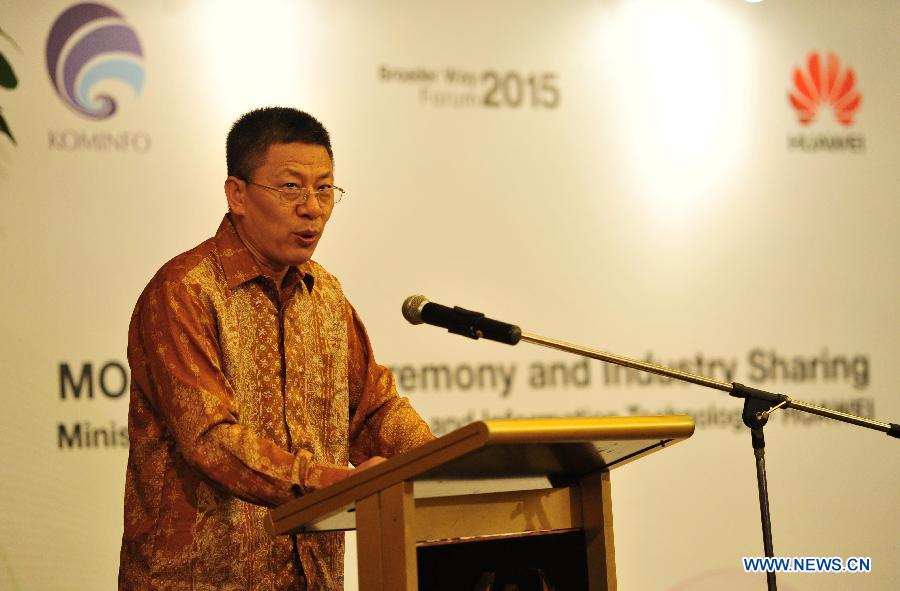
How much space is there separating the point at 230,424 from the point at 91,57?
2054 millimetres

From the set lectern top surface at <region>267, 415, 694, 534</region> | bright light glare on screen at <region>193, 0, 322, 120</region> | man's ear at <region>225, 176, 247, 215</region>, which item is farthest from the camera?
bright light glare on screen at <region>193, 0, 322, 120</region>

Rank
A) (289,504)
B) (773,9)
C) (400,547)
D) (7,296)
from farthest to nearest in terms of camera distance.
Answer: (773,9), (7,296), (289,504), (400,547)

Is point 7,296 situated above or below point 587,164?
below

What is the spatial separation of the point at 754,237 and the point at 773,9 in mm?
1009

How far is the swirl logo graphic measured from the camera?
3.90 m

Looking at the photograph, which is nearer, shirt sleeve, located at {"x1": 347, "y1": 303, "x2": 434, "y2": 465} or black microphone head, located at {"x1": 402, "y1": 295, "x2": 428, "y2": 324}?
black microphone head, located at {"x1": 402, "y1": 295, "x2": 428, "y2": 324}

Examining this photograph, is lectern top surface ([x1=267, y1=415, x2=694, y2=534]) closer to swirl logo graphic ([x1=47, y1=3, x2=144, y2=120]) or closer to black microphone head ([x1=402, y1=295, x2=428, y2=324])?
black microphone head ([x1=402, y1=295, x2=428, y2=324])

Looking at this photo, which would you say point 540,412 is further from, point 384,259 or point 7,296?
point 7,296

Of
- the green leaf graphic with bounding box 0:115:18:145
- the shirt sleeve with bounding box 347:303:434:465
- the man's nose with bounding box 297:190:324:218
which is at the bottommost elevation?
the shirt sleeve with bounding box 347:303:434:465

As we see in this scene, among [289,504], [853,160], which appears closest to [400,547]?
[289,504]

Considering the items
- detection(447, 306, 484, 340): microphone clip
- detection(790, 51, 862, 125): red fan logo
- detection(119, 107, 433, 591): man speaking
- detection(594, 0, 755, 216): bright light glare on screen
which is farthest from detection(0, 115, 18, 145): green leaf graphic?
detection(790, 51, 862, 125): red fan logo

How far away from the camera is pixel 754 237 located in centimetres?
472

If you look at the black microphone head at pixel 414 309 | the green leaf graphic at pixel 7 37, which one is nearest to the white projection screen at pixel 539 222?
the green leaf graphic at pixel 7 37

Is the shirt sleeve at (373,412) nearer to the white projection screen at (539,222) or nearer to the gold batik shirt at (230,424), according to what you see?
the gold batik shirt at (230,424)
